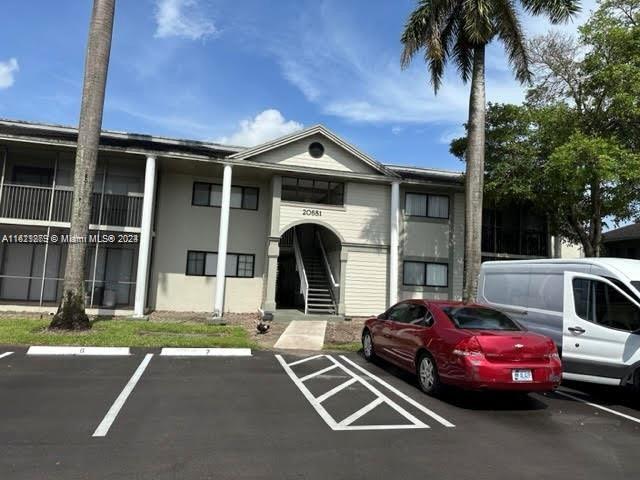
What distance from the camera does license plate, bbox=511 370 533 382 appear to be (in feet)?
22.9

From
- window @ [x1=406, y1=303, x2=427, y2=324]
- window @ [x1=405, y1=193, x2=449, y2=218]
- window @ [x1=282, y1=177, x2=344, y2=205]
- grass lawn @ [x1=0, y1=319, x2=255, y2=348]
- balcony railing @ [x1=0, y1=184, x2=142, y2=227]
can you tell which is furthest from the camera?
window @ [x1=405, y1=193, x2=449, y2=218]

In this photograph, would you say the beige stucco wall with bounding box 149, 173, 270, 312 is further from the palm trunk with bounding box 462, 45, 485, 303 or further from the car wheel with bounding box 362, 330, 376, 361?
the car wheel with bounding box 362, 330, 376, 361

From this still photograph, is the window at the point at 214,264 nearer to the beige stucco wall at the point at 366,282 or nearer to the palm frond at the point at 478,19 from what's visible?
the beige stucco wall at the point at 366,282

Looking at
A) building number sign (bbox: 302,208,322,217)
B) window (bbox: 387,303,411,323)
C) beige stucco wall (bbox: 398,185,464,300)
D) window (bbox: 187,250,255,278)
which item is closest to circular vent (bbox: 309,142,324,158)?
building number sign (bbox: 302,208,322,217)

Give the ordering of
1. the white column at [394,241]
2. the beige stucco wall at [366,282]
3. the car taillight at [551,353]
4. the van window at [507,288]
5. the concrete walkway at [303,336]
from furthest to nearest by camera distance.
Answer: the beige stucco wall at [366,282]
the white column at [394,241]
the concrete walkway at [303,336]
the van window at [507,288]
the car taillight at [551,353]

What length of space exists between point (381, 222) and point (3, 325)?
13.2 metres

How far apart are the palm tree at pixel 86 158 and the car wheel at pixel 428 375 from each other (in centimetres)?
908

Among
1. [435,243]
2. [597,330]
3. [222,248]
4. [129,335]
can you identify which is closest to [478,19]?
[435,243]

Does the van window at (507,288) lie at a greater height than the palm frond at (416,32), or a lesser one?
lesser

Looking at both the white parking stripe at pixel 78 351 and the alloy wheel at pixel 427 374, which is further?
the white parking stripe at pixel 78 351

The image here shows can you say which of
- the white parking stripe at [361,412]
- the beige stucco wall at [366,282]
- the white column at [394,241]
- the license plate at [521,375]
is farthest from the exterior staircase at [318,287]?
the license plate at [521,375]

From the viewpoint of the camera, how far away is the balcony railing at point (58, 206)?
1700 centimetres

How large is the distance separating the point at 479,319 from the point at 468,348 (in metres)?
1.12

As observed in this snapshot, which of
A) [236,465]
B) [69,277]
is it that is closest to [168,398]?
[236,465]
